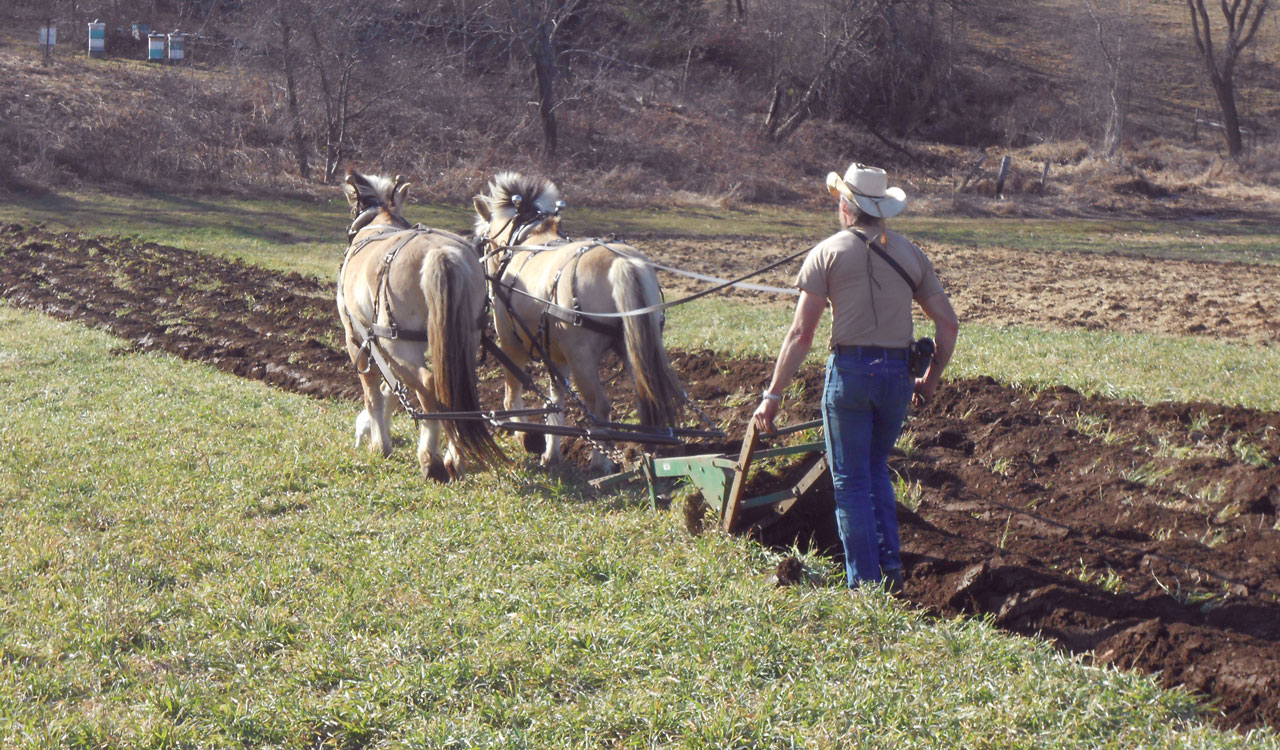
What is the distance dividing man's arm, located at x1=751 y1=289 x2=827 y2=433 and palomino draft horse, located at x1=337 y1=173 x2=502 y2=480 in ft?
7.89

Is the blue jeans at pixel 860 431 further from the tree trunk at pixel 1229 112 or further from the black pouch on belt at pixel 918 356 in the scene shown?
the tree trunk at pixel 1229 112

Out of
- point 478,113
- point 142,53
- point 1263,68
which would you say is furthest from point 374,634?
point 1263,68

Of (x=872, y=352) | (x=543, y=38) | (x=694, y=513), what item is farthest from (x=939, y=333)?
(x=543, y=38)

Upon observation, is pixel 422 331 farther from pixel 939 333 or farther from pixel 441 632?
pixel 939 333

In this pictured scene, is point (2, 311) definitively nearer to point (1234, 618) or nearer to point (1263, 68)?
point (1234, 618)

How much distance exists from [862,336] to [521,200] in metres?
4.64

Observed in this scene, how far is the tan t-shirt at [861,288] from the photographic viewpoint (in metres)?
4.49

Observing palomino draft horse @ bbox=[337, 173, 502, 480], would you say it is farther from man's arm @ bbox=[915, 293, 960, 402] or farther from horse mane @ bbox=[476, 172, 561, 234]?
→ man's arm @ bbox=[915, 293, 960, 402]

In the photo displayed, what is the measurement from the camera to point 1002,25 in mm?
56781

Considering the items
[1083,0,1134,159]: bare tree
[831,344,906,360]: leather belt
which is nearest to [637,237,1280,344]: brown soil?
[831,344,906,360]: leather belt

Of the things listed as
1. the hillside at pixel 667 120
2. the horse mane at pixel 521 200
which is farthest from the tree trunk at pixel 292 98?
the horse mane at pixel 521 200

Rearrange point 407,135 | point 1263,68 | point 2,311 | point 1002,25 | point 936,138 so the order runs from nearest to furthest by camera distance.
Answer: point 2,311, point 407,135, point 936,138, point 1263,68, point 1002,25

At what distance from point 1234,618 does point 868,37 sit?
3873 cm

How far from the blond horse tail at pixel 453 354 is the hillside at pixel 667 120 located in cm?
2307
